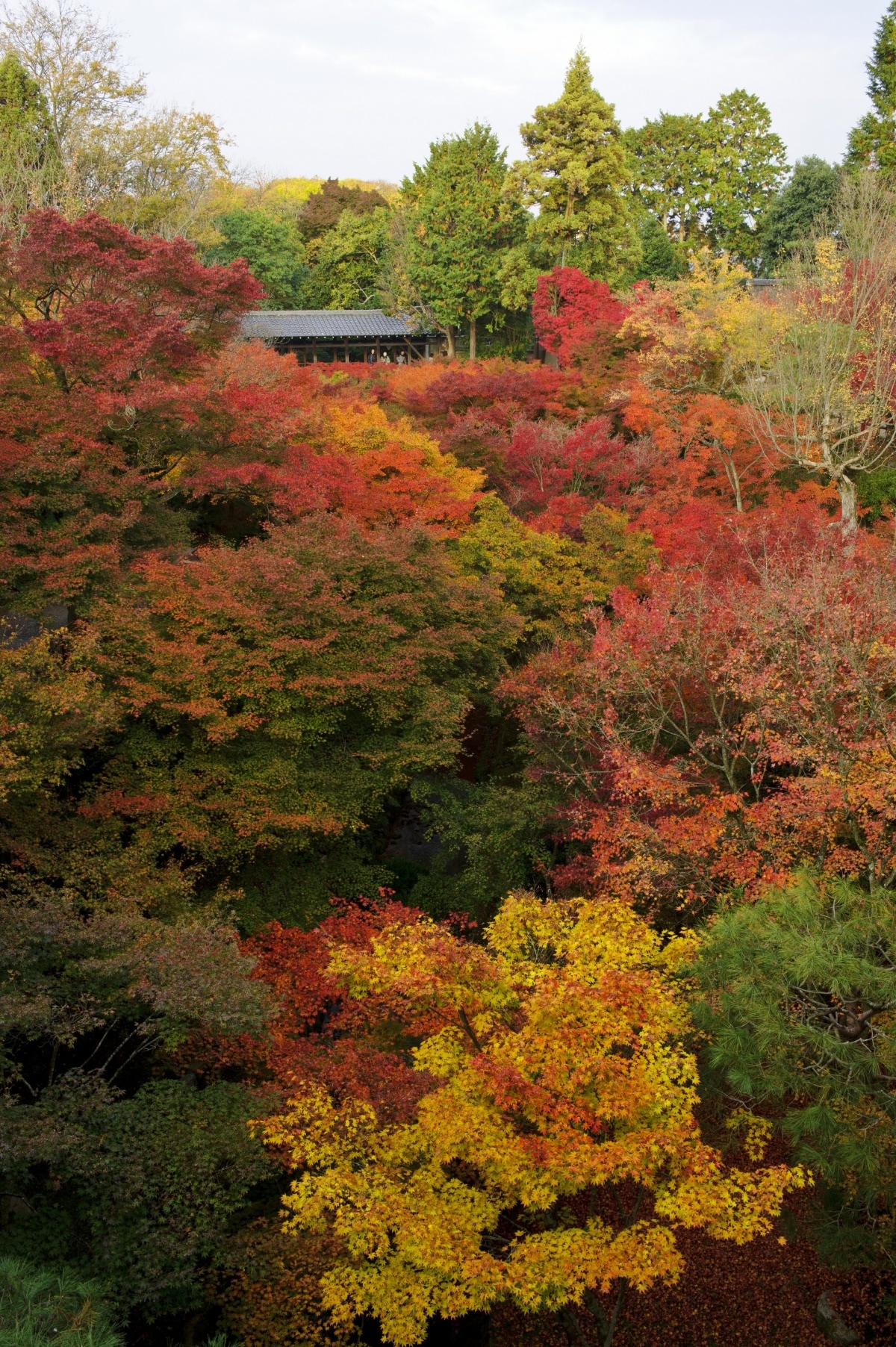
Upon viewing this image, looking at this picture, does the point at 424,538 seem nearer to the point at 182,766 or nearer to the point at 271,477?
the point at 271,477

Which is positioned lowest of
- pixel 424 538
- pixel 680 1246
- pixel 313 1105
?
pixel 680 1246

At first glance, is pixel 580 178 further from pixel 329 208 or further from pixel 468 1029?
pixel 468 1029

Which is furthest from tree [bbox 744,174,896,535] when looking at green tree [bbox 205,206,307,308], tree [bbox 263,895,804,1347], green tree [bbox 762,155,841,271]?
green tree [bbox 205,206,307,308]

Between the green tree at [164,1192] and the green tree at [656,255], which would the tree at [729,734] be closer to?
the green tree at [164,1192]

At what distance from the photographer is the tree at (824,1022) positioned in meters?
8.86

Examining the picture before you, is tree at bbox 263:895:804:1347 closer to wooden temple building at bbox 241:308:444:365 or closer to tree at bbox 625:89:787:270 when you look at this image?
wooden temple building at bbox 241:308:444:365

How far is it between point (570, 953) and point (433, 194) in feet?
106

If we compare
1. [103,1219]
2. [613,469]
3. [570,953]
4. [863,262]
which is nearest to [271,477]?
[613,469]

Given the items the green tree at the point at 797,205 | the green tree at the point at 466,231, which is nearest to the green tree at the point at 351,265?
the green tree at the point at 466,231

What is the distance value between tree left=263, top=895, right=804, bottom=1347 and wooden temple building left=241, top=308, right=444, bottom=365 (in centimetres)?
3186

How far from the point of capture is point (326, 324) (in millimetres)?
39375

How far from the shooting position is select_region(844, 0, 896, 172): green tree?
3834 centimetres

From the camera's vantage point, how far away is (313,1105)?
9914mm

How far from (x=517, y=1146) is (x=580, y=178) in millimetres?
31089
